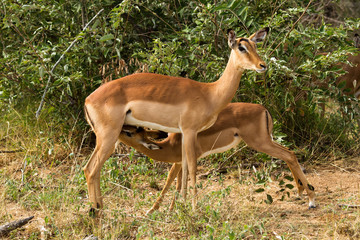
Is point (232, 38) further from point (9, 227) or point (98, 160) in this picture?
point (9, 227)

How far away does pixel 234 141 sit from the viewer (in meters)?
5.51

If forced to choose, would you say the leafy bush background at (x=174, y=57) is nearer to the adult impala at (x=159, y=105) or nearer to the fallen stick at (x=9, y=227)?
the adult impala at (x=159, y=105)

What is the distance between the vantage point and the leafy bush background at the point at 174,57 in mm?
6008

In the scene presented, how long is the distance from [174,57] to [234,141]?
4.40 feet

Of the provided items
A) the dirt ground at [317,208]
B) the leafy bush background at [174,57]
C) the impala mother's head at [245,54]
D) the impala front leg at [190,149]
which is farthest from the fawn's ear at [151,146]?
the impala mother's head at [245,54]

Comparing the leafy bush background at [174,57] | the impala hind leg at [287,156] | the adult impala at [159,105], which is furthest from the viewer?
the leafy bush background at [174,57]

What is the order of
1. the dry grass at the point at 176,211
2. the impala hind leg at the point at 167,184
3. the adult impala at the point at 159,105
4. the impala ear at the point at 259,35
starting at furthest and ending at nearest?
the impala hind leg at the point at 167,184 → the impala ear at the point at 259,35 → the adult impala at the point at 159,105 → the dry grass at the point at 176,211

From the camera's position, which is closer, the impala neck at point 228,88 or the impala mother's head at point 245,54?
the impala mother's head at point 245,54

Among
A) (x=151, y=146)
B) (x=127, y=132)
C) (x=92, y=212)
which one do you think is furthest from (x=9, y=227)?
(x=151, y=146)

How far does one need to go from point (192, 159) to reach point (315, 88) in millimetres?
2274

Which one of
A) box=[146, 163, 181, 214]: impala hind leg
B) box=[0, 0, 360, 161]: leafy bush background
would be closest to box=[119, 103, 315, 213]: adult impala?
box=[146, 163, 181, 214]: impala hind leg

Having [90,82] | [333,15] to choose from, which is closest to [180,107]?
[90,82]

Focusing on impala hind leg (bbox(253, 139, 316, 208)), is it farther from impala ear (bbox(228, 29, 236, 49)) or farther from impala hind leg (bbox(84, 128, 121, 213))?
impala hind leg (bbox(84, 128, 121, 213))

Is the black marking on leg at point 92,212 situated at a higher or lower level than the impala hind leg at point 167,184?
higher
